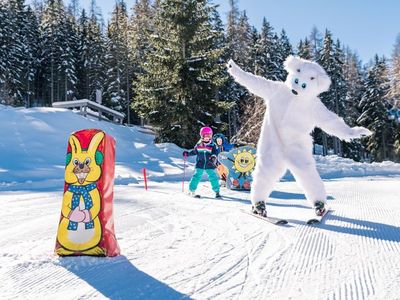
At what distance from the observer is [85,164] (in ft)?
12.2

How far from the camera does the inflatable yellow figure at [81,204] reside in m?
3.53

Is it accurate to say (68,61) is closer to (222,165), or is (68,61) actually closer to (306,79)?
(222,165)

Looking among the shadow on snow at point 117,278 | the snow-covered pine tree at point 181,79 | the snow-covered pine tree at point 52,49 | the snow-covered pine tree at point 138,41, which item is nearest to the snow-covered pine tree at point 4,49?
the snow-covered pine tree at point 52,49

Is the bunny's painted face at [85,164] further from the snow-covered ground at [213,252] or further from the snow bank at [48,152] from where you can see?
the snow bank at [48,152]

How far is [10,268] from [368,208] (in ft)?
15.5

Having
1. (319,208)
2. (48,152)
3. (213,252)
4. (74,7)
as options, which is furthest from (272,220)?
(74,7)

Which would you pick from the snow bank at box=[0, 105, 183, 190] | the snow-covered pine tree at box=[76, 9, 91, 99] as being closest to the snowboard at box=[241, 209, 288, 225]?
the snow bank at box=[0, 105, 183, 190]

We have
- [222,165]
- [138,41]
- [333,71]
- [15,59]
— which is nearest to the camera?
[222,165]

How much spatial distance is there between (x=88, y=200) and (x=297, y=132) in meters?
2.84

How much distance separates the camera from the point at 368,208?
595 centimetres

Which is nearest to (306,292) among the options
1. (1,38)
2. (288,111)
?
(288,111)

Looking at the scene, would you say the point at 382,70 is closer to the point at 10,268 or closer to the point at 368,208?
the point at 368,208

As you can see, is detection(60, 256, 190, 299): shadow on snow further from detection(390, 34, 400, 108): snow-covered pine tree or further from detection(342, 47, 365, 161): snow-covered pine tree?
detection(342, 47, 365, 161): snow-covered pine tree

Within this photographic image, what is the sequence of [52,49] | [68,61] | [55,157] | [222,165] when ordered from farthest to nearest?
1. [52,49]
2. [68,61]
3. [55,157]
4. [222,165]
